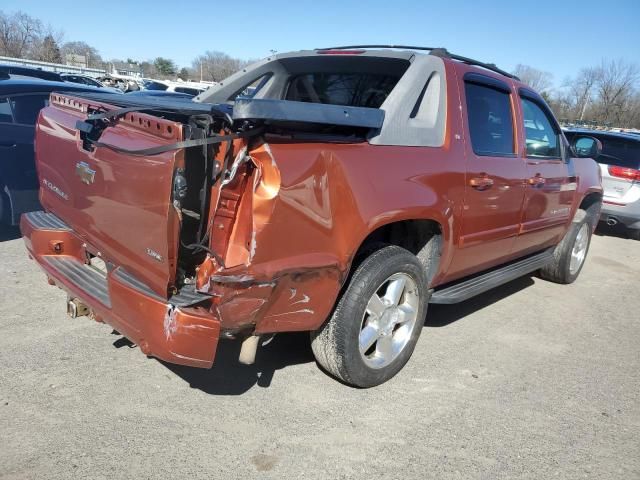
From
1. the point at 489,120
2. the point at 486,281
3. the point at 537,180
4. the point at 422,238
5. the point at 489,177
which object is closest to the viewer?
the point at 422,238

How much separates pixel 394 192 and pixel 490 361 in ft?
5.54

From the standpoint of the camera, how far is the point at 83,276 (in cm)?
293

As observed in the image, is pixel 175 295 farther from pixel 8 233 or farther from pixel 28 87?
pixel 8 233

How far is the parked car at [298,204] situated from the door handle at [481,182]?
0.05 feet

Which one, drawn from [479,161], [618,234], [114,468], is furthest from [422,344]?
[618,234]

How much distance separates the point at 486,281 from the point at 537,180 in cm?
97

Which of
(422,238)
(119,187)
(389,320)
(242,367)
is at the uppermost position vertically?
(119,187)

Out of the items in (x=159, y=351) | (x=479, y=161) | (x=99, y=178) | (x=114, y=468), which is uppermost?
(x=479, y=161)

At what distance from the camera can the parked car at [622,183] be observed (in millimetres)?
8297

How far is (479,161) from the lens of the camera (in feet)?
11.8

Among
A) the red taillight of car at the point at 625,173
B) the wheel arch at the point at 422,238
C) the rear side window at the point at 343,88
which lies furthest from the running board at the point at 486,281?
the red taillight of car at the point at 625,173

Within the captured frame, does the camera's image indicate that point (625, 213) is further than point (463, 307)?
Yes

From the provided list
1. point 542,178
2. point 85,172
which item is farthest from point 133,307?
point 542,178

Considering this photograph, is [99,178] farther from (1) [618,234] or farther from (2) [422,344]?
(1) [618,234]
